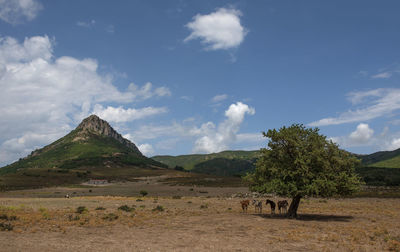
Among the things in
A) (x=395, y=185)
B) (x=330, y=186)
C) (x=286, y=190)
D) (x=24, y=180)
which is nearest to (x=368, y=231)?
(x=330, y=186)

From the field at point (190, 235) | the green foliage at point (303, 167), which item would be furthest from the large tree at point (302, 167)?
the field at point (190, 235)

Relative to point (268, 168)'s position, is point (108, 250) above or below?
below

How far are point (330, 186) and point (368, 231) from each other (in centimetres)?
529

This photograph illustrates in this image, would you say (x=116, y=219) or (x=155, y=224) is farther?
(x=116, y=219)

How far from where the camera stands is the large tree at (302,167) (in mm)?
28703

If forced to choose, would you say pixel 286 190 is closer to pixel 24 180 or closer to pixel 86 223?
pixel 86 223

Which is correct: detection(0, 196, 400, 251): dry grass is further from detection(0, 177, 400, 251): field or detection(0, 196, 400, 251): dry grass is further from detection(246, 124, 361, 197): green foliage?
detection(246, 124, 361, 197): green foliage

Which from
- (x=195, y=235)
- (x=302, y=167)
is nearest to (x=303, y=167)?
(x=302, y=167)

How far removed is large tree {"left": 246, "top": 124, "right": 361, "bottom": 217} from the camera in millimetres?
28703

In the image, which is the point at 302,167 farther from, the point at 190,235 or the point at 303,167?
the point at 190,235

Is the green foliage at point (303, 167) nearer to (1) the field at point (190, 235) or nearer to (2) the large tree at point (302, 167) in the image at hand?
(2) the large tree at point (302, 167)

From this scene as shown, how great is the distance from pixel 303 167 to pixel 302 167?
0.16 m

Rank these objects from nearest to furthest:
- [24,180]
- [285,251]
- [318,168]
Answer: [285,251], [318,168], [24,180]

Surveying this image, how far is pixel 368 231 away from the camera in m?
23.6
